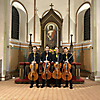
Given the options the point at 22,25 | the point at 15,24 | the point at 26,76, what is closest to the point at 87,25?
the point at 22,25

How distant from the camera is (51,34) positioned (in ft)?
26.4

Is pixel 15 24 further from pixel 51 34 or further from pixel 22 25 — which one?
pixel 51 34

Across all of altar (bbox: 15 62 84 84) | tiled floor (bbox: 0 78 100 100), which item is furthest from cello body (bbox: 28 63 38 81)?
altar (bbox: 15 62 84 84)

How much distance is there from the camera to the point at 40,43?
8.41m

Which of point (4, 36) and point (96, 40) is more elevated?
point (4, 36)

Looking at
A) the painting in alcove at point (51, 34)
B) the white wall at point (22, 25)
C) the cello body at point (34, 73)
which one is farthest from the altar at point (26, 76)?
the white wall at point (22, 25)

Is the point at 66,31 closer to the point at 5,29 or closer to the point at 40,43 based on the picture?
the point at 40,43

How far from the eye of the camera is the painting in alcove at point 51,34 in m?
8.02

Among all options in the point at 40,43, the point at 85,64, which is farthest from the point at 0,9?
the point at 85,64

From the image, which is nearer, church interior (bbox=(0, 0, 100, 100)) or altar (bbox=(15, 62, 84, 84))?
altar (bbox=(15, 62, 84, 84))

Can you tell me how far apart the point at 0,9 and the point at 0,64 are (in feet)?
8.51

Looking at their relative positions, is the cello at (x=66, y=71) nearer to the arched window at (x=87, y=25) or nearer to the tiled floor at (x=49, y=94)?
the tiled floor at (x=49, y=94)

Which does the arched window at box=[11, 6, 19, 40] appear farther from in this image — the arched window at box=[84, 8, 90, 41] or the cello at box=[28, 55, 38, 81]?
the arched window at box=[84, 8, 90, 41]

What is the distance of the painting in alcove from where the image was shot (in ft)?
26.3
